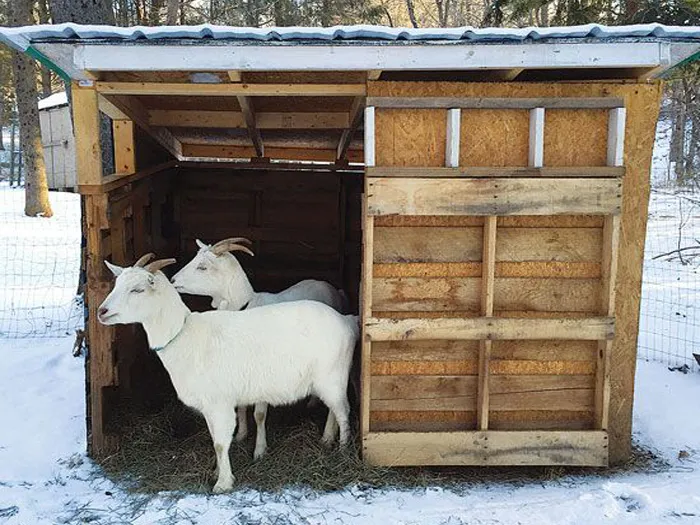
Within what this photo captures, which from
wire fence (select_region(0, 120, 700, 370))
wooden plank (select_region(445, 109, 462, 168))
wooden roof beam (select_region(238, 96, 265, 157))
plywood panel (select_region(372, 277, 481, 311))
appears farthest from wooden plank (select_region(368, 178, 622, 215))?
wire fence (select_region(0, 120, 700, 370))

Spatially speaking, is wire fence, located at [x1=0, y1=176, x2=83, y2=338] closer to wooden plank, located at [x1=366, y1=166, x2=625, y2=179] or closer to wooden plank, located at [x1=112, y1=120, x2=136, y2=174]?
wooden plank, located at [x1=112, y1=120, x2=136, y2=174]

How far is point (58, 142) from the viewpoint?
19422 millimetres

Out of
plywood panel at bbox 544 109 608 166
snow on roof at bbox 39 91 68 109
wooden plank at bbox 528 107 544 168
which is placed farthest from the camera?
snow on roof at bbox 39 91 68 109

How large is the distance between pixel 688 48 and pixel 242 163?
5.19 meters

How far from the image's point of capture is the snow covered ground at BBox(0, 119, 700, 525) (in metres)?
4.12

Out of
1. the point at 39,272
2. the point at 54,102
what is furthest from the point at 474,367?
the point at 54,102

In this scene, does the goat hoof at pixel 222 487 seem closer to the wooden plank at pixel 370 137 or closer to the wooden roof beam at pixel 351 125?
the wooden plank at pixel 370 137

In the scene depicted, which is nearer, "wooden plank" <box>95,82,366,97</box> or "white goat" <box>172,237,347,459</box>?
"wooden plank" <box>95,82,366,97</box>

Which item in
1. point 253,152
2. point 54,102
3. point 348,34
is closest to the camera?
point 348,34

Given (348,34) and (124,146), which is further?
(124,146)

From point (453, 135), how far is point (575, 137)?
88 cm

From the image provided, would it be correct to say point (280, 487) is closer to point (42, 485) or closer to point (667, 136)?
point (42, 485)

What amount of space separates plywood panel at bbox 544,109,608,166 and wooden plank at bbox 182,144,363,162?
3676 millimetres

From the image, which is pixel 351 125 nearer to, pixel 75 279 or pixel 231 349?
pixel 231 349
